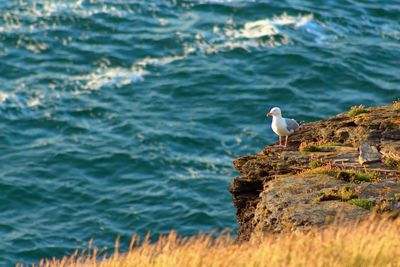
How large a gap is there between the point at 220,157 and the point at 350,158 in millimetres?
28723

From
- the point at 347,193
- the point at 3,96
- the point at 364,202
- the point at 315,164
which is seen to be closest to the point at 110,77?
the point at 3,96

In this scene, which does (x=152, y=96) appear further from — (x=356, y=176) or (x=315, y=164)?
(x=356, y=176)

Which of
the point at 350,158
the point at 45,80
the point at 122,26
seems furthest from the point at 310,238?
the point at 122,26

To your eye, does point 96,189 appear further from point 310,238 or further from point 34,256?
point 310,238

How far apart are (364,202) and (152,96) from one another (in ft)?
123

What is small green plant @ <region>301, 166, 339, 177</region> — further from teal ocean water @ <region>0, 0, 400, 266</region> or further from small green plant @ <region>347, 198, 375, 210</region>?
teal ocean water @ <region>0, 0, 400, 266</region>

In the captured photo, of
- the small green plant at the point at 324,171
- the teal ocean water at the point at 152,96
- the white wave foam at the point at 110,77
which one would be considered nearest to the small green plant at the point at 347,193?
the small green plant at the point at 324,171

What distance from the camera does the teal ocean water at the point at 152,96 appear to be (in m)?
45.7

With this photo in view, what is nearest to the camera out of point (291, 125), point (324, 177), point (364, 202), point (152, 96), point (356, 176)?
point (364, 202)

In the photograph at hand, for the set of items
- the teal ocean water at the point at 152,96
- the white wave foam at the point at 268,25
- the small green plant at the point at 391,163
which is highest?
the small green plant at the point at 391,163

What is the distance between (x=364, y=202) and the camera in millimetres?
18594

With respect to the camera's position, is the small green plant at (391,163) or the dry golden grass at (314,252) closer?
the dry golden grass at (314,252)

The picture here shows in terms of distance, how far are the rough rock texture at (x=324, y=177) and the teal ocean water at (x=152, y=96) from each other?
21074mm

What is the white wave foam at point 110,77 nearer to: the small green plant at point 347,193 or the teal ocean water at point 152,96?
the teal ocean water at point 152,96
